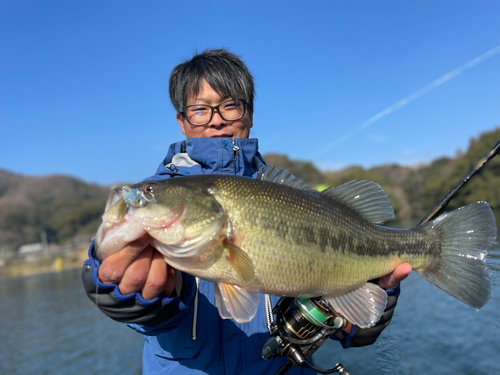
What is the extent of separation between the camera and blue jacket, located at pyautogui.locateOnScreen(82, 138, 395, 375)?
1.84 metres

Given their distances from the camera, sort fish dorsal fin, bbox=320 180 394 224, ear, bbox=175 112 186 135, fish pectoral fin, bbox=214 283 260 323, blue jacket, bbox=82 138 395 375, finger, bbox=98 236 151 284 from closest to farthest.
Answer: finger, bbox=98 236 151 284
blue jacket, bbox=82 138 395 375
fish pectoral fin, bbox=214 283 260 323
fish dorsal fin, bbox=320 180 394 224
ear, bbox=175 112 186 135

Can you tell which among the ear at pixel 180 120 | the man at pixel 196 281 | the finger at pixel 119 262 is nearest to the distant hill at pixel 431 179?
the ear at pixel 180 120

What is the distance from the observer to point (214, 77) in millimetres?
3068

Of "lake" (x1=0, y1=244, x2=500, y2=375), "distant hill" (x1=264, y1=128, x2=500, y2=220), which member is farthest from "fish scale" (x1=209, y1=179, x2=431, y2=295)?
"distant hill" (x1=264, y1=128, x2=500, y2=220)

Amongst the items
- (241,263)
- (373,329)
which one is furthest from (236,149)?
(373,329)

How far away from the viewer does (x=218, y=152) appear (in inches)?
109

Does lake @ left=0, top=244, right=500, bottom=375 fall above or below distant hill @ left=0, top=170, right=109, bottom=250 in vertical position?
above

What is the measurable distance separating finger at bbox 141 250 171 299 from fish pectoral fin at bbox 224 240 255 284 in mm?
352

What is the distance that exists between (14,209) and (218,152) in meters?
100

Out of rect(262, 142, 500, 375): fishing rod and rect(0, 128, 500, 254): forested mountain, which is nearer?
rect(262, 142, 500, 375): fishing rod

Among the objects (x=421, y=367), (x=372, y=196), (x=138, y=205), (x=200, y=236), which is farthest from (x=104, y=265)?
(x=421, y=367)

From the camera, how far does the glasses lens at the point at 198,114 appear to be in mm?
3041

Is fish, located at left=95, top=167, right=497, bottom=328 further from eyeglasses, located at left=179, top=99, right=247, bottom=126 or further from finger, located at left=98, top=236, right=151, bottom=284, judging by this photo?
eyeglasses, located at left=179, top=99, right=247, bottom=126

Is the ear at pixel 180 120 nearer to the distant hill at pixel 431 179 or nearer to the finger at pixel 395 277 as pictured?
the finger at pixel 395 277
